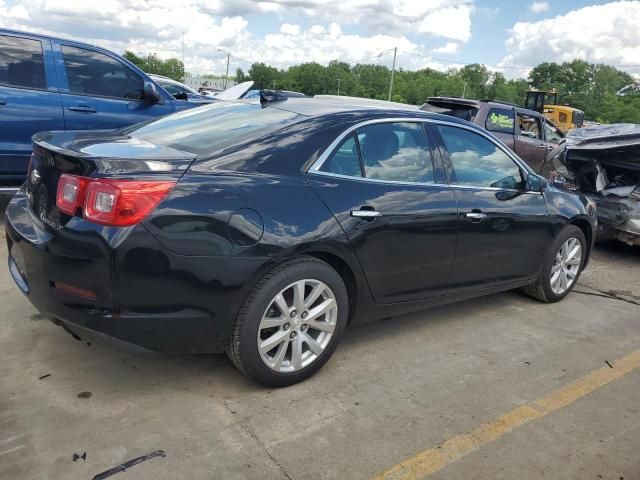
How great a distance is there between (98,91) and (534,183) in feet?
14.7

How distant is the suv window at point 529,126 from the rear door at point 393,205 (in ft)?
25.2

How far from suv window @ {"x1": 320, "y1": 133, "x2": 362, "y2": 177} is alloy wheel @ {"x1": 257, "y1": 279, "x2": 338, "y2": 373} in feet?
2.17

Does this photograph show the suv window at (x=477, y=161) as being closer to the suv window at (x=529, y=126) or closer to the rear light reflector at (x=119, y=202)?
the rear light reflector at (x=119, y=202)

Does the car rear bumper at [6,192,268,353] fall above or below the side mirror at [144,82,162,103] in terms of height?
below

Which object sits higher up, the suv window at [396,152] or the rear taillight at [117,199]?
the suv window at [396,152]

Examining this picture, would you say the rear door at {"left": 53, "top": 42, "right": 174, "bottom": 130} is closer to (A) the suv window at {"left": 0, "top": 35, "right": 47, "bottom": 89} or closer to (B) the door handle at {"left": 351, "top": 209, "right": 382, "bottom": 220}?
(A) the suv window at {"left": 0, "top": 35, "right": 47, "bottom": 89}

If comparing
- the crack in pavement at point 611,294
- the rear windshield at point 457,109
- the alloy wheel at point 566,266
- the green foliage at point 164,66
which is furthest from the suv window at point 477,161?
the green foliage at point 164,66

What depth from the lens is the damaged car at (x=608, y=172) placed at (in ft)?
21.1

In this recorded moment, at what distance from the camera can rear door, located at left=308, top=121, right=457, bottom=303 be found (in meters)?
3.13

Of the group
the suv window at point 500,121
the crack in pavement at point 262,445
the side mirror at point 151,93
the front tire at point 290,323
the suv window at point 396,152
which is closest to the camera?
the crack in pavement at point 262,445

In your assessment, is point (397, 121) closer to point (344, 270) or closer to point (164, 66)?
point (344, 270)

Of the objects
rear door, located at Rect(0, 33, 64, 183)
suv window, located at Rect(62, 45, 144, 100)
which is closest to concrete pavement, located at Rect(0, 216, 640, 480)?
rear door, located at Rect(0, 33, 64, 183)

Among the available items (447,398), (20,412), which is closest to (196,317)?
(20,412)

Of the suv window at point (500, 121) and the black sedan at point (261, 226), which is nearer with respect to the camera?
the black sedan at point (261, 226)
